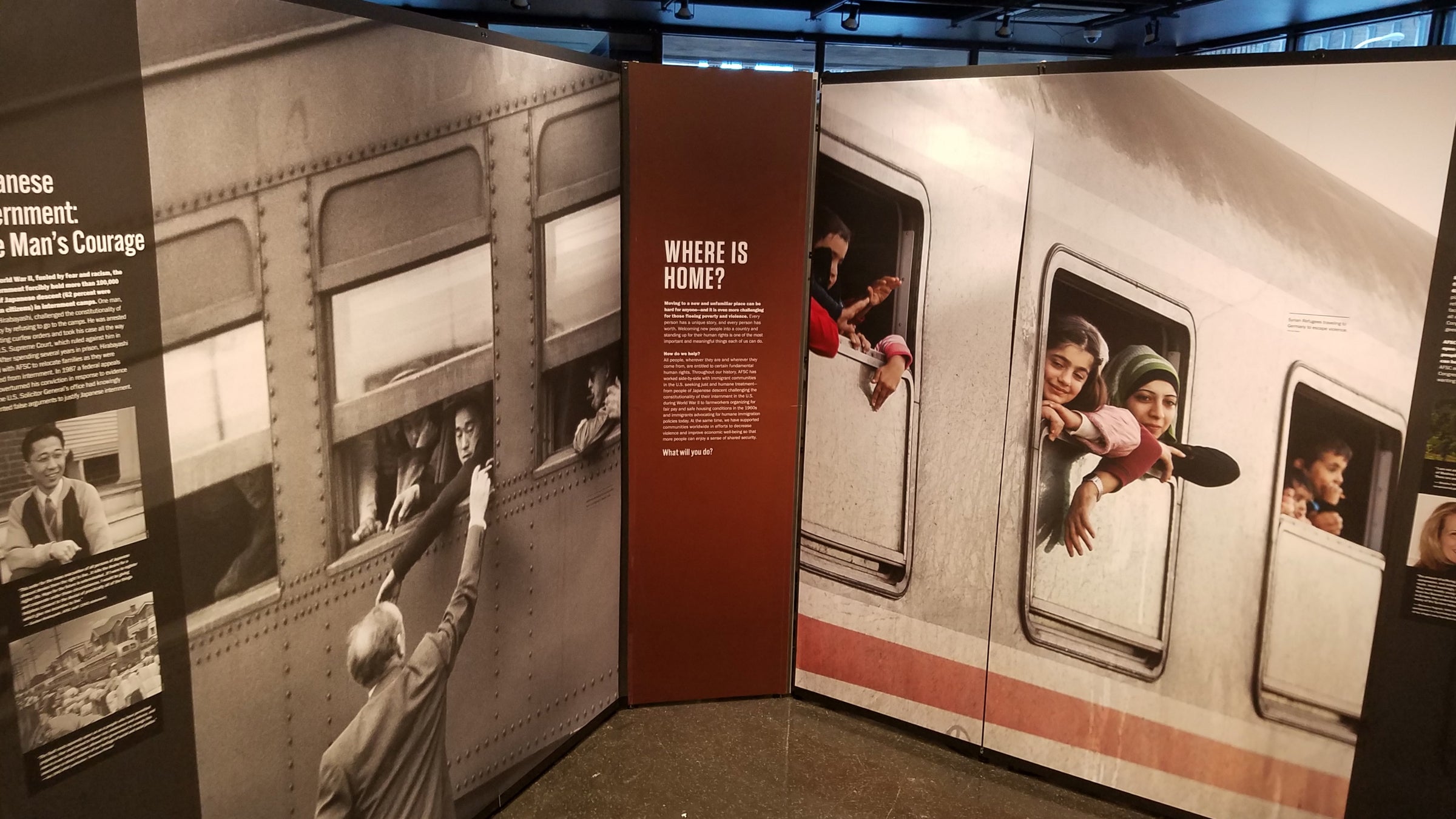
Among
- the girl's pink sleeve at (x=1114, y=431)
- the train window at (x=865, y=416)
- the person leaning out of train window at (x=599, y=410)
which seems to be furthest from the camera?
the train window at (x=865, y=416)

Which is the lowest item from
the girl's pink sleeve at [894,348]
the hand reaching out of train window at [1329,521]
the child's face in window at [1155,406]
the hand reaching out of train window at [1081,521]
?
the hand reaching out of train window at [1081,521]

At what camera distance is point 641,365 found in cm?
339

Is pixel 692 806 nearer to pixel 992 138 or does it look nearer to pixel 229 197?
pixel 229 197

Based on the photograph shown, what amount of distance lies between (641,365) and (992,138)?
1546 millimetres

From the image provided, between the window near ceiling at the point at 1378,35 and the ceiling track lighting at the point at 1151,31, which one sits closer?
the window near ceiling at the point at 1378,35

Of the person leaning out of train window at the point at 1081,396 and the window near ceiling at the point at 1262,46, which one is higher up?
the window near ceiling at the point at 1262,46

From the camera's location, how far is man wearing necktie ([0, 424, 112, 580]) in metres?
1.59

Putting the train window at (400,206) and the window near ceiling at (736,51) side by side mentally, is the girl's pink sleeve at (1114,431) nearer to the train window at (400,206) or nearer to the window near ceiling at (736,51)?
the train window at (400,206)

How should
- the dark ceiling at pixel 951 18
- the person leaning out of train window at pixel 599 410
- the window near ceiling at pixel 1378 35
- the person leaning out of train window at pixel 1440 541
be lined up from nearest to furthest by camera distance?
1. the person leaning out of train window at pixel 1440 541
2. the person leaning out of train window at pixel 599 410
3. the window near ceiling at pixel 1378 35
4. the dark ceiling at pixel 951 18

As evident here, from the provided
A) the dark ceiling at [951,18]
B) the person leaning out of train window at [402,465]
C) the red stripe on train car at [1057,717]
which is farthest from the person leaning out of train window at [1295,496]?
the dark ceiling at [951,18]

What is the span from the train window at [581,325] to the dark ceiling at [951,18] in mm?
4476

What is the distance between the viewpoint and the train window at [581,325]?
9.78 ft

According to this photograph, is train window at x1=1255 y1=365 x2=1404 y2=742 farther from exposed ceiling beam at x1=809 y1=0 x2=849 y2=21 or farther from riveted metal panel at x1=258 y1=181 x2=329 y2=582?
exposed ceiling beam at x1=809 y1=0 x2=849 y2=21

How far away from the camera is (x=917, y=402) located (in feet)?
11.2
